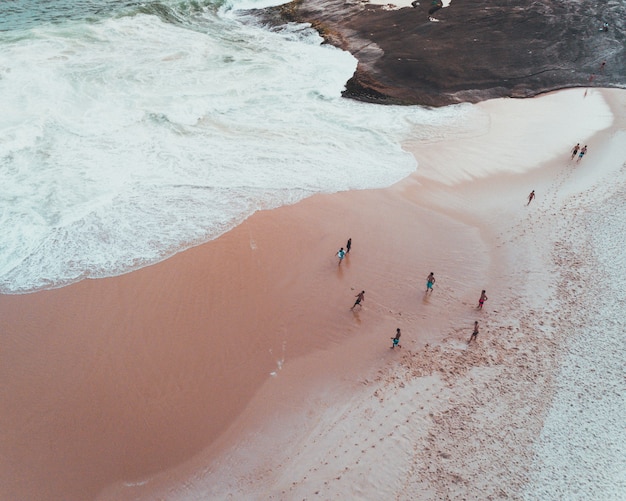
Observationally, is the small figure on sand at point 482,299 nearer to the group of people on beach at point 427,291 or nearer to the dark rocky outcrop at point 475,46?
the group of people on beach at point 427,291

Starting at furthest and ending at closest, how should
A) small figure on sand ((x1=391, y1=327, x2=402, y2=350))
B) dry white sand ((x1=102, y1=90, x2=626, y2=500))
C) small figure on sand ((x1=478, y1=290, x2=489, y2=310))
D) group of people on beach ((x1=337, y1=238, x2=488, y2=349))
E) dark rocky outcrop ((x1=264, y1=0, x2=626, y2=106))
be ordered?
dark rocky outcrop ((x1=264, y1=0, x2=626, y2=106))
small figure on sand ((x1=478, y1=290, x2=489, y2=310))
group of people on beach ((x1=337, y1=238, x2=488, y2=349))
small figure on sand ((x1=391, y1=327, x2=402, y2=350))
dry white sand ((x1=102, y1=90, x2=626, y2=500))

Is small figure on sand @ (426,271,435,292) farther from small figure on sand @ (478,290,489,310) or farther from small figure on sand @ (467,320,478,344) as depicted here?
small figure on sand @ (467,320,478,344)

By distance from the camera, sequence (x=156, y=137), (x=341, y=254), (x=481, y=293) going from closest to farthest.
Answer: (x=481, y=293) → (x=341, y=254) → (x=156, y=137)

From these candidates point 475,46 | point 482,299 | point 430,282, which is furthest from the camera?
point 475,46

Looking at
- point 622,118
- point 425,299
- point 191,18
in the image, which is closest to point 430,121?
point 622,118

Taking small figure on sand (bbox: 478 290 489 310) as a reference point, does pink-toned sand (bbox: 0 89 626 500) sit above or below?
below

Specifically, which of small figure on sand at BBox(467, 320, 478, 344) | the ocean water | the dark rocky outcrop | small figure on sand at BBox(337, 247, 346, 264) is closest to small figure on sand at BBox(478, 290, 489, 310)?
small figure on sand at BBox(467, 320, 478, 344)

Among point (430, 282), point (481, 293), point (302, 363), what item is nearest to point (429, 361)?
point (430, 282)

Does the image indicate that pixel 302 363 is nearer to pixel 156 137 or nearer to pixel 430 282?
pixel 430 282
